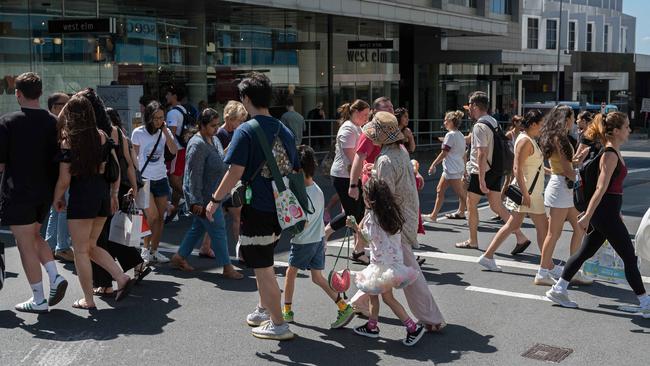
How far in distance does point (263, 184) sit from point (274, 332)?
1145mm

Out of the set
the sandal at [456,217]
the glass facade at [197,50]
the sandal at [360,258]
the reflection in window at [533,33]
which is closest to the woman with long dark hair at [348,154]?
the sandal at [360,258]

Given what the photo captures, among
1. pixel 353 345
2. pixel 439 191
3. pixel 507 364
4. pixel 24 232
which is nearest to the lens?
pixel 507 364

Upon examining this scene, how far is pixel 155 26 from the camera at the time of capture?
19.8 meters

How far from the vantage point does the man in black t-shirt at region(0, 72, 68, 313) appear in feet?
21.6

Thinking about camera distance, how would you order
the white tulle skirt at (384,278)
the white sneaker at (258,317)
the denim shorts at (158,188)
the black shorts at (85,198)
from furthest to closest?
the denim shorts at (158,188) → the black shorts at (85,198) → the white sneaker at (258,317) → the white tulle skirt at (384,278)

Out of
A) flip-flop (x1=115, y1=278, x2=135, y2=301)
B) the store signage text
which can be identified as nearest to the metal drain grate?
flip-flop (x1=115, y1=278, x2=135, y2=301)

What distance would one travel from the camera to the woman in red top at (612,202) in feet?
22.0

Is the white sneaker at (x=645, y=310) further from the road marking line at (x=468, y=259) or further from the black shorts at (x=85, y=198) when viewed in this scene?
the black shorts at (x=85, y=198)

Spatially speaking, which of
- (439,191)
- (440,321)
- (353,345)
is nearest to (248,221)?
(353,345)

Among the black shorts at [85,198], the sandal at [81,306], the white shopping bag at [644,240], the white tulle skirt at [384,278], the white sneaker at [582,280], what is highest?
the black shorts at [85,198]

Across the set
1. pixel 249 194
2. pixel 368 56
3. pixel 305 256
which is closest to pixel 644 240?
pixel 305 256

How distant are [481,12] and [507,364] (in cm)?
2516

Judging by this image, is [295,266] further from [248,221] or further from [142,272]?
[142,272]

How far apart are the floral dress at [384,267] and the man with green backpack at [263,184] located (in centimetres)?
57
